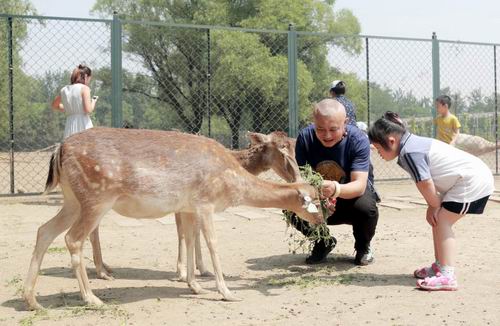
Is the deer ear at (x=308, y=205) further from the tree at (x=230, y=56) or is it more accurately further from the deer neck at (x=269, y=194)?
the tree at (x=230, y=56)

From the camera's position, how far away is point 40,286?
17.7 feet

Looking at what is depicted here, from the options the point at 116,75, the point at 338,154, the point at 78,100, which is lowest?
the point at 338,154

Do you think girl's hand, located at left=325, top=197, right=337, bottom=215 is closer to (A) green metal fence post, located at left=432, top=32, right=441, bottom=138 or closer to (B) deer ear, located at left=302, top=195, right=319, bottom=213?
(B) deer ear, located at left=302, top=195, right=319, bottom=213

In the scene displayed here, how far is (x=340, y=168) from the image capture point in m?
5.71

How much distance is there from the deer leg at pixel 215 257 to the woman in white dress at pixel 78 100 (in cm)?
338

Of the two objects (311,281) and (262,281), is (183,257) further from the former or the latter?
(311,281)

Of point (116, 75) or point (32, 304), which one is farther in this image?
point (116, 75)

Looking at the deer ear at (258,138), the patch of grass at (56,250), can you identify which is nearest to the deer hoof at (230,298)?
the deer ear at (258,138)

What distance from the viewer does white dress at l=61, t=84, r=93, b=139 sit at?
7.88 metres

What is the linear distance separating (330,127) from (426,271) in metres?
1.39

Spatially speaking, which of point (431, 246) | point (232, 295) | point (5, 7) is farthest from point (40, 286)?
point (5, 7)

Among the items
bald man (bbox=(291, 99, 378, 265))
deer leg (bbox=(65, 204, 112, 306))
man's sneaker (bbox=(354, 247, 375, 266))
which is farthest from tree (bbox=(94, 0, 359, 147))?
deer leg (bbox=(65, 204, 112, 306))

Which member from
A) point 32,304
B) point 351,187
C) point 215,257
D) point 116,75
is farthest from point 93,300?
point 116,75

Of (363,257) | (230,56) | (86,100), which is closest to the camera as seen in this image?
(363,257)
